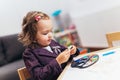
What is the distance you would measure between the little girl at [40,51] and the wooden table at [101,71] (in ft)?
0.24

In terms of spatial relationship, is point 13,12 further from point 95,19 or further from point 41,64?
point 41,64

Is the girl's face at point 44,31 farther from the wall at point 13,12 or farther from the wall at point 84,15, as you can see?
the wall at point 13,12

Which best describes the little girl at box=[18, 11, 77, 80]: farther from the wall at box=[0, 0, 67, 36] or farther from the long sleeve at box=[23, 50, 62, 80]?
the wall at box=[0, 0, 67, 36]

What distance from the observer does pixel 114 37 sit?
1181mm

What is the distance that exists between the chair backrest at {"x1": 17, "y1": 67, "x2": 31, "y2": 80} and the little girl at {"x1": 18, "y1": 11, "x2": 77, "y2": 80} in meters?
0.04

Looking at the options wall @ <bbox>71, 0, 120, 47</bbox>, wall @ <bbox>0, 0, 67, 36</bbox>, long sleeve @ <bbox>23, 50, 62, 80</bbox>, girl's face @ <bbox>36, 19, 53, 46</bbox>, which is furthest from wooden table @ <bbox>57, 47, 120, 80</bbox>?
wall @ <bbox>0, 0, 67, 36</bbox>

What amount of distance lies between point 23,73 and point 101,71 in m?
0.40

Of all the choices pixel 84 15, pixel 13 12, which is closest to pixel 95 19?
pixel 84 15

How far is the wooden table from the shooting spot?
→ 654 millimetres

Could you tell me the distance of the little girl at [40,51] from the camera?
2.81 ft

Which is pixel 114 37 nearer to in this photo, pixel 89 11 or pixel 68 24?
pixel 89 11

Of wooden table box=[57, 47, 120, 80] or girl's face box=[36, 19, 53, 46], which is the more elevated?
girl's face box=[36, 19, 53, 46]

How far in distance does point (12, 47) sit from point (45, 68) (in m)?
1.52

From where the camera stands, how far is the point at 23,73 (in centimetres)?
93
